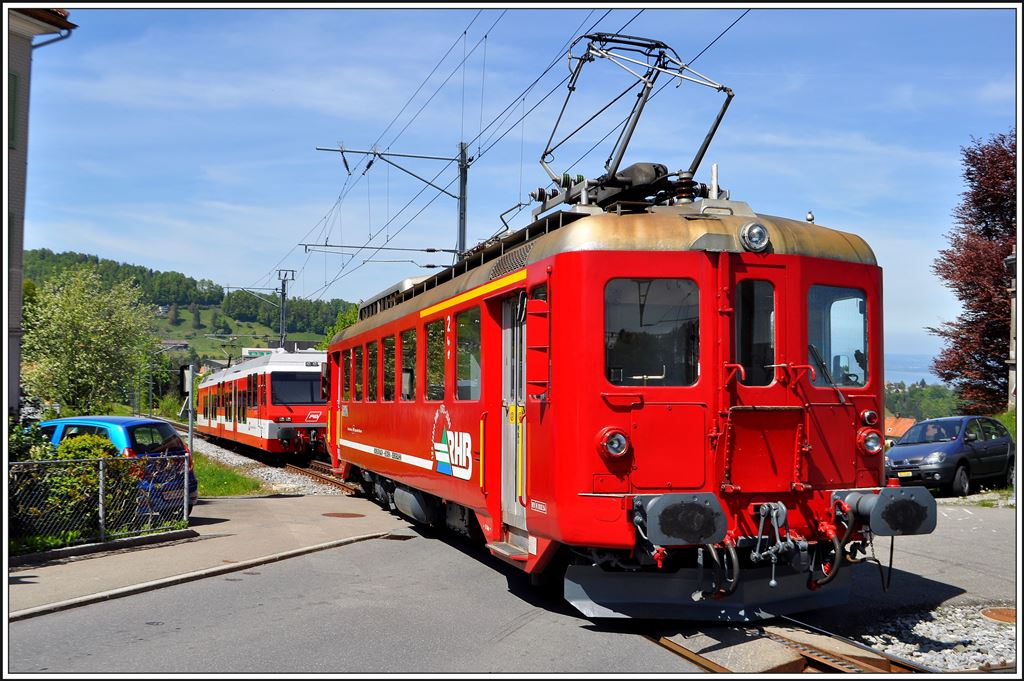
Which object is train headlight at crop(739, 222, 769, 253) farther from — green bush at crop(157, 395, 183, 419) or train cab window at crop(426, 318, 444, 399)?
green bush at crop(157, 395, 183, 419)

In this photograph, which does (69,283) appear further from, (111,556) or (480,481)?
(480,481)

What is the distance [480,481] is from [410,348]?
3.46 meters

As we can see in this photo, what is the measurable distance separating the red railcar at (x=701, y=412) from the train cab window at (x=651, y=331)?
0.04ft

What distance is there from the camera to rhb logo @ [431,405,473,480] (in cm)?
1027

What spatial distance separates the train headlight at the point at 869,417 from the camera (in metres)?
8.30

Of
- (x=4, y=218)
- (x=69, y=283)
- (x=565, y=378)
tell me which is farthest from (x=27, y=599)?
(x=69, y=283)

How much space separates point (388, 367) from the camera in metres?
14.3

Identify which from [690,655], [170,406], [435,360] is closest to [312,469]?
[435,360]

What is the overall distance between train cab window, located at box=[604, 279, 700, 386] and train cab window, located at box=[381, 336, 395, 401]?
6.45 meters

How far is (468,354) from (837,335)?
3.63 m

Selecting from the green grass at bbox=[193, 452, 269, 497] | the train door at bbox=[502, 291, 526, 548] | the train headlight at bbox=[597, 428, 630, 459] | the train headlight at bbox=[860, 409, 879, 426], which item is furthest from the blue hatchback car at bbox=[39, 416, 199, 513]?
the train headlight at bbox=[860, 409, 879, 426]

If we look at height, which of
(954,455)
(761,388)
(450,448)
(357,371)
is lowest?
(954,455)

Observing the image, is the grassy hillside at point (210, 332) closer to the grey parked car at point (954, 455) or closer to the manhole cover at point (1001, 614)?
the grey parked car at point (954, 455)

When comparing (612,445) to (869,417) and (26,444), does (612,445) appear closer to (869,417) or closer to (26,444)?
(869,417)
